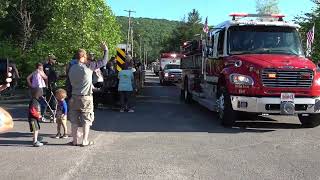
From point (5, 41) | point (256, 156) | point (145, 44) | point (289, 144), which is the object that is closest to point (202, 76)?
point (289, 144)

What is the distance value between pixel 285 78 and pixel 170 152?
4.20 m

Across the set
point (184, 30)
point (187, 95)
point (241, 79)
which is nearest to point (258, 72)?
point (241, 79)

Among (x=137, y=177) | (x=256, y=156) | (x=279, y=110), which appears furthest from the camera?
(x=279, y=110)

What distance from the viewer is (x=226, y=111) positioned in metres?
13.4

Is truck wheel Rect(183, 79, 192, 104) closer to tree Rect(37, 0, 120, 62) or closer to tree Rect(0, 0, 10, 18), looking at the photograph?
tree Rect(37, 0, 120, 62)

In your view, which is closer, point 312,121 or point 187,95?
point 312,121

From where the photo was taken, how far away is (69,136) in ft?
38.2

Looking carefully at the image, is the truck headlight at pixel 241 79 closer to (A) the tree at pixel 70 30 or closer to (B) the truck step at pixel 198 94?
(B) the truck step at pixel 198 94

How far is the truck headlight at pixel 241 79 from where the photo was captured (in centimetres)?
1282

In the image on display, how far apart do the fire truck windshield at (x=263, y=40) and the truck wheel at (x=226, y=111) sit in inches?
47.8

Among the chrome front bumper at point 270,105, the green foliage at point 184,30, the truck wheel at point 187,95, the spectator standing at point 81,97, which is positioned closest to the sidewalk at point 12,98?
the truck wheel at point 187,95

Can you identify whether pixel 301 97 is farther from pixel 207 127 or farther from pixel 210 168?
pixel 210 168

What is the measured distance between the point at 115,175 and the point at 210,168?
152cm

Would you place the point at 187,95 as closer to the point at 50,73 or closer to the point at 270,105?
the point at 50,73
